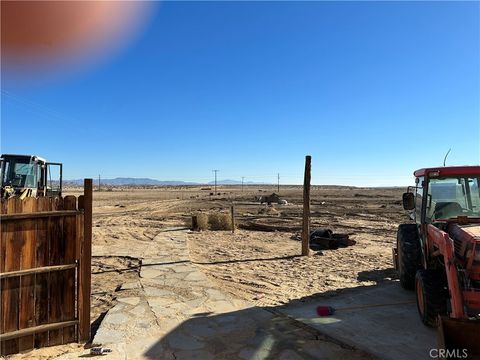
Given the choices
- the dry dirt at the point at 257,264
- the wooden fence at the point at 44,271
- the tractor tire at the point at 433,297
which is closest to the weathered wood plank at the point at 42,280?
the wooden fence at the point at 44,271

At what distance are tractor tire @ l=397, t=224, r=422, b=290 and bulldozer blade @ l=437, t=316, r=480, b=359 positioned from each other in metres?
3.29

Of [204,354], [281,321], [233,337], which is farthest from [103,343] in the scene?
[281,321]

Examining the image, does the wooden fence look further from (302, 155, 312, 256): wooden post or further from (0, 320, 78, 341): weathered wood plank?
(302, 155, 312, 256): wooden post

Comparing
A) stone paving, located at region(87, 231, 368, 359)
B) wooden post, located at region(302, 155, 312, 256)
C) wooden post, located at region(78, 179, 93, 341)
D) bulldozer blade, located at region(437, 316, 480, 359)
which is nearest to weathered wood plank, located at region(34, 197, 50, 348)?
wooden post, located at region(78, 179, 93, 341)

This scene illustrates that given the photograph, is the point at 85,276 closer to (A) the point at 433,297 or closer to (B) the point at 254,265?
(A) the point at 433,297

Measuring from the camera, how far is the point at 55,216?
475 centimetres

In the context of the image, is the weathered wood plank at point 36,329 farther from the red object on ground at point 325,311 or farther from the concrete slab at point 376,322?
the red object on ground at point 325,311

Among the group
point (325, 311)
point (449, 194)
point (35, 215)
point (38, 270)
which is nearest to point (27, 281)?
point (38, 270)

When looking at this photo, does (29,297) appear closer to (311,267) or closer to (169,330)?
(169,330)

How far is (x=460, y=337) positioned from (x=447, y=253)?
1006mm

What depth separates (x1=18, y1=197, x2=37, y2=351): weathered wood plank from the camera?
451 cm

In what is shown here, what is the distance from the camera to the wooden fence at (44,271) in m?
4.41

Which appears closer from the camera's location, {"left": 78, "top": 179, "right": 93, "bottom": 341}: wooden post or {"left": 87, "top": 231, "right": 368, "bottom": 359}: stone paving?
{"left": 87, "top": 231, "right": 368, "bottom": 359}: stone paving

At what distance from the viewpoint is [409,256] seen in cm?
707
